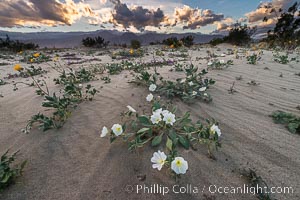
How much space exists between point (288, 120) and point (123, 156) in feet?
7.63

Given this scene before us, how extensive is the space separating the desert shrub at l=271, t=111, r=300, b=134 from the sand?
0.28 ft

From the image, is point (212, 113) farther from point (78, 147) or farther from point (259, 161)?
point (78, 147)

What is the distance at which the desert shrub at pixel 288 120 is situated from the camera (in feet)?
6.87

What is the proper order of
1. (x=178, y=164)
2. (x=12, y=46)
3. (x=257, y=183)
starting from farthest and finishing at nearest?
1. (x=12, y=46)
2. (x=257, y=183)
3. (x=178, y=164)

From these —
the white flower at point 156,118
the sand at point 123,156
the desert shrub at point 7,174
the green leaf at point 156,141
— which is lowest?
the sand at point 123,156

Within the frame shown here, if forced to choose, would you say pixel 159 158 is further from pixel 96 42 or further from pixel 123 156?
pixel 96 42

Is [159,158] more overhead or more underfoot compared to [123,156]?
more overhead

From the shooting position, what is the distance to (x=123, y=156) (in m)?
1.63

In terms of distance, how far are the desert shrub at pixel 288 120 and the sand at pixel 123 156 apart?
0.09 m

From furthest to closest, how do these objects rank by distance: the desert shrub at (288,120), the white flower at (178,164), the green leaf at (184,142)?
1. the desert shrub at (288,120)
2. the green leaf at (184,142)
3. the white flower at (178,164)

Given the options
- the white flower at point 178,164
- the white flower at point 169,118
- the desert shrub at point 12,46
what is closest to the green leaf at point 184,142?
the white flower at point 169,118

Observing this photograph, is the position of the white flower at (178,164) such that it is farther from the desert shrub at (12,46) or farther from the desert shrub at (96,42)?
the desert shrub at (96,42)

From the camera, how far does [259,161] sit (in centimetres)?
162

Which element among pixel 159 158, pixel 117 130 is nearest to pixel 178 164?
pixel 159 158
